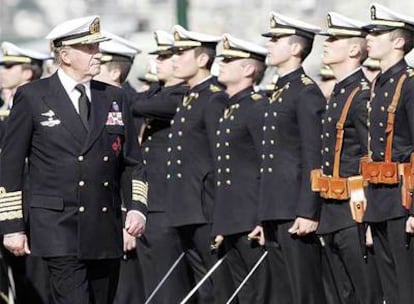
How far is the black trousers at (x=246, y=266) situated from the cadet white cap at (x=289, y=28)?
4.65 feet

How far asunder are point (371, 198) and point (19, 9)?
11393mm

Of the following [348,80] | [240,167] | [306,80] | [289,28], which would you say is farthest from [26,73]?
[348,80]

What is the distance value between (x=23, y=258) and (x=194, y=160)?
2.86 metres

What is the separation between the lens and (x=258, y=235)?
12164 millimetres

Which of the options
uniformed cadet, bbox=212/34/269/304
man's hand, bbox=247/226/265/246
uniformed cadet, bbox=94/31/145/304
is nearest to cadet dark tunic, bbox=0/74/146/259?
man's hand, bbox=247/226/265/246

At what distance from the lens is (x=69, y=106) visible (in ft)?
33.0

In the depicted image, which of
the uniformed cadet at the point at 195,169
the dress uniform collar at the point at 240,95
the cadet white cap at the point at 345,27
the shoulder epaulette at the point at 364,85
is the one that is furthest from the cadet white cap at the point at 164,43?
the shoulder epaulette at the point at 364,85

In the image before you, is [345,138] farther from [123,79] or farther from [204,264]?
[123,79]

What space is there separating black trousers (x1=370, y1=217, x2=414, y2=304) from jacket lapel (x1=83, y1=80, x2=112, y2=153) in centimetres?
184

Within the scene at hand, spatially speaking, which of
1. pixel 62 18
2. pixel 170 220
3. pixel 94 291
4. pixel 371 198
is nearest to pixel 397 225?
pixel 371 198

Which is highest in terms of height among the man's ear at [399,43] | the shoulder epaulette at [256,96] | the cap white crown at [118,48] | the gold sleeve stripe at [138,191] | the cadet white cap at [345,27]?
the cap white crown at [118,48]

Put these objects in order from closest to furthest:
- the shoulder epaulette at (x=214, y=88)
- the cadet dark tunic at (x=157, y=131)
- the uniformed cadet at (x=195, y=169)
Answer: the uniformed cadet at (x=195, y=169) → the shoulder epaulette at (x=214, y=88) → the cadet dark tunic at (x=157, y=131)

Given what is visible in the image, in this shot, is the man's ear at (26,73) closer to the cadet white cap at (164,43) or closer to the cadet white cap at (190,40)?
the cadet white cap at (164,43)

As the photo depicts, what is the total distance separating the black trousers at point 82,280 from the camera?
9828 millimetres
